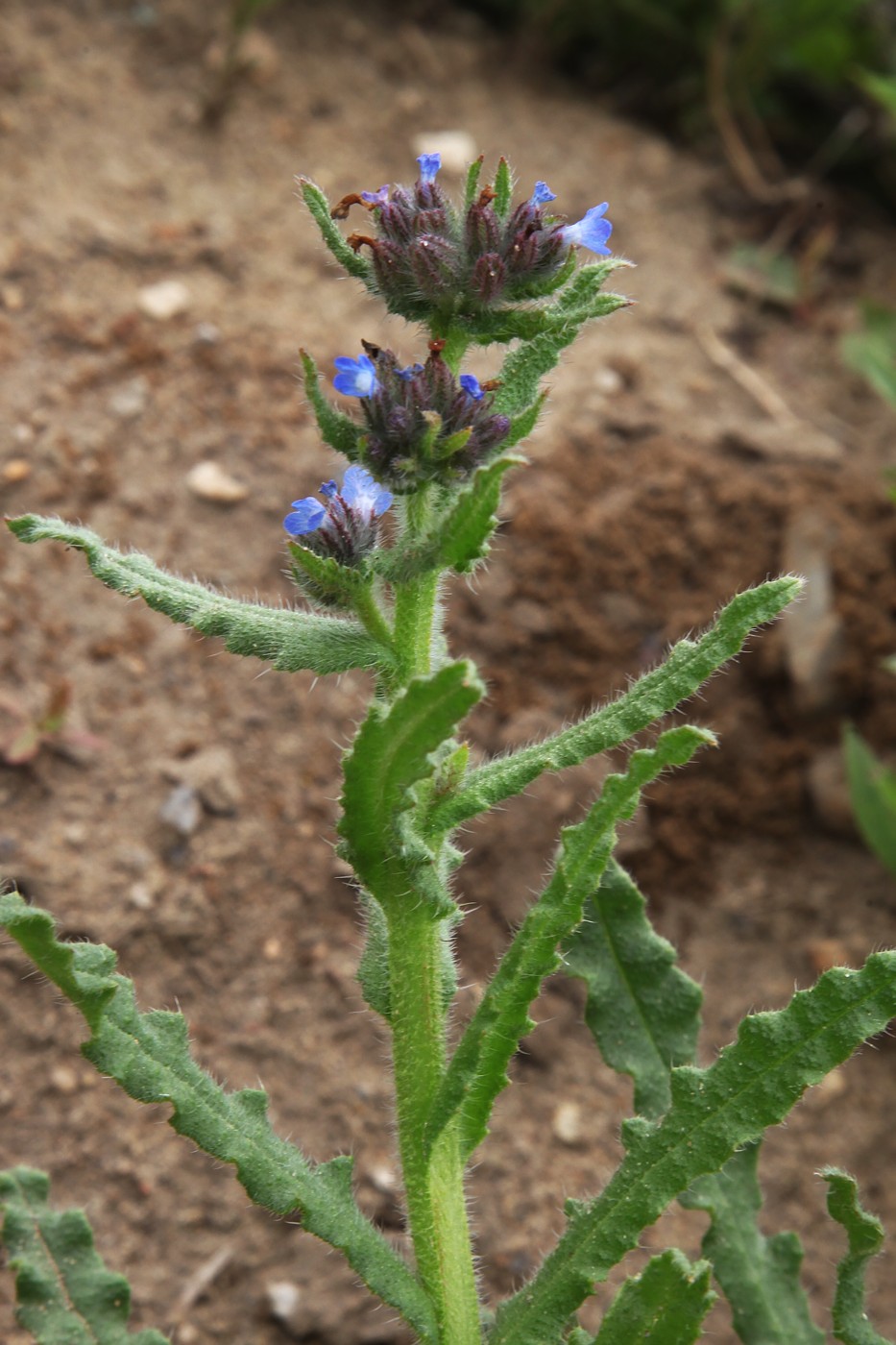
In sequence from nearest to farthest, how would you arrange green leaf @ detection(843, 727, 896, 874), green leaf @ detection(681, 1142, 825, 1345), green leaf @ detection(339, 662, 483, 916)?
green leaf @ detection(339, 662, 483, 916) → green leaf @ detection(681, 1142, 825, 1345) → green leaf @ detection(843, 727, 896, 874)

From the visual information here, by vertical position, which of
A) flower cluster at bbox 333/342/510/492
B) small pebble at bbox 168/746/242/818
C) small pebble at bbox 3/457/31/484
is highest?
small pebble at bbox 3/457/31/484

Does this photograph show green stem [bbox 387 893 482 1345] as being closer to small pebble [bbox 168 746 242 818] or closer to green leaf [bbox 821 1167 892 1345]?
green leaf [bbox 821 1167 892 1345]

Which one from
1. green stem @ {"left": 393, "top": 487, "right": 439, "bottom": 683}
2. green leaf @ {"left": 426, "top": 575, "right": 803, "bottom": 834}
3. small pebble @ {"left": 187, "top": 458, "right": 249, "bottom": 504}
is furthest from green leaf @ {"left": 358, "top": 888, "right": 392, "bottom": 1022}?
small pebble @ {"left": 187, "top": 458, "right": 249, "bottom": 504}

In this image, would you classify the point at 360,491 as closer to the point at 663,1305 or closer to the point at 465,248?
the point at 465,248

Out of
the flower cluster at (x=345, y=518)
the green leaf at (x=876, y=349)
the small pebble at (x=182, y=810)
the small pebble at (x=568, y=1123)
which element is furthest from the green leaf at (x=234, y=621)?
the green leaf at (x=876, y=349)

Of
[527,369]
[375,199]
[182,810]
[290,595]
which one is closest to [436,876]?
[527,369]

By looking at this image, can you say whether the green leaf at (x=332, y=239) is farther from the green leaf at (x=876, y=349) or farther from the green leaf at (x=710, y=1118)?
the green leaf at (x=876, y=349)

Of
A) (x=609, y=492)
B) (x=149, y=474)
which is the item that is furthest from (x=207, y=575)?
(x=609, y=492)
